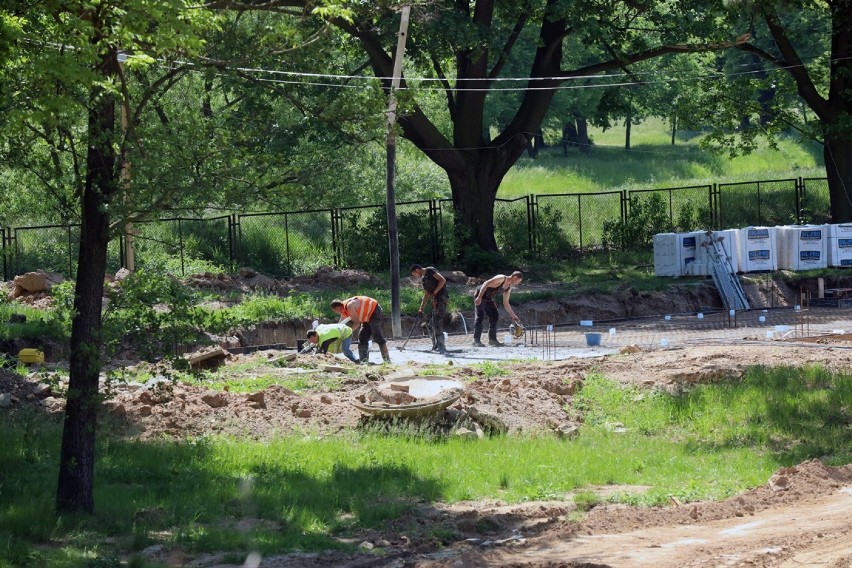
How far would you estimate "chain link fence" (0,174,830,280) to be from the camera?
3375cm

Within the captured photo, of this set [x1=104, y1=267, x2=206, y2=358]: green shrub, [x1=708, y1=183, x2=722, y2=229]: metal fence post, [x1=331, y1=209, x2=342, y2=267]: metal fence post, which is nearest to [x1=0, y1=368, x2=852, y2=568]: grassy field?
[x1=104, y1=267, x2=206, y2=358]: green shrub

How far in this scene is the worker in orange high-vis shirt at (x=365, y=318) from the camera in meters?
20.3

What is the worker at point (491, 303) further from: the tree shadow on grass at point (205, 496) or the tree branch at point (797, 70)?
the tree branch at point (797, 70)

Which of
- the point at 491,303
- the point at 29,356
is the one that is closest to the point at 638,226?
the point at 491,303

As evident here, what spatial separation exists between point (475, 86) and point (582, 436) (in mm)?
19681

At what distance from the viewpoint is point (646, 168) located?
218 feet

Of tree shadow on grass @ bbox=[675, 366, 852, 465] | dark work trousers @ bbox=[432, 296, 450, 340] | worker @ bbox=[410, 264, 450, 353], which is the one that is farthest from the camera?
dark work trousers @ bbox=[432, 296, 450, 340]

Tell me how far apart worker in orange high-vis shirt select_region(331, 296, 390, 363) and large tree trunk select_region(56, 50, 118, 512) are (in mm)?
9860

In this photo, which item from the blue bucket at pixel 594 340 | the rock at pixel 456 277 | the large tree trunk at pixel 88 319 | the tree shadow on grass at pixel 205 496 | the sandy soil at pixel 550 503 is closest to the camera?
the sandy soil at pixel 550 503

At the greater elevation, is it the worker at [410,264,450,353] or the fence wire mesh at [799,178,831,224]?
the fence wire mesh at [799,178,831,224]

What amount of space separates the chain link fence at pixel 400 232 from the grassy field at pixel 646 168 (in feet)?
40.5

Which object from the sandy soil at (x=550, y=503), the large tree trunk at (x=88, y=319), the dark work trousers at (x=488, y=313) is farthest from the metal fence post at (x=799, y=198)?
the large tree trunk at (x=88, y=319)

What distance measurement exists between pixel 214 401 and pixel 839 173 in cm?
2525

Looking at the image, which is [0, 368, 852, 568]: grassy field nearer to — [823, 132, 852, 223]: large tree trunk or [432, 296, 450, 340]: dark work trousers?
[432, 296, 450, 340]: dark work trousers
